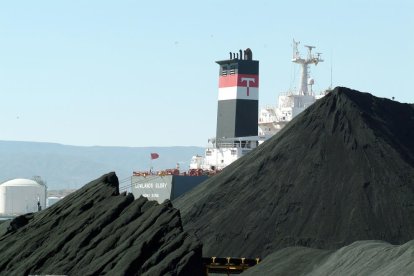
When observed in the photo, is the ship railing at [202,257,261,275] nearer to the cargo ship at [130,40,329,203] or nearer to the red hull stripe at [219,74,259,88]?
the cargo ship at [130,40,329,203]

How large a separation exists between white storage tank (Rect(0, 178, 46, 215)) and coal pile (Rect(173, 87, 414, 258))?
277ft

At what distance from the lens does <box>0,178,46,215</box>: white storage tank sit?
11488cm

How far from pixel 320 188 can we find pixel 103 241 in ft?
24.0

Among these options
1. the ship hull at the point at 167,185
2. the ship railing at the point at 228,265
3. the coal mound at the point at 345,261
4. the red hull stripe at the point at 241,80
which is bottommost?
the ship railing at the point at 228,265

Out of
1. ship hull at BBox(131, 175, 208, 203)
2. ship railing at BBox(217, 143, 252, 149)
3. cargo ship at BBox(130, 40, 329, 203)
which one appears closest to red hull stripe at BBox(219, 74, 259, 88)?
cargo ship at BBox(130, 40, 329, 203)

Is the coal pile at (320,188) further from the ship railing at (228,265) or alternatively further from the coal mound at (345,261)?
the coal mound at (345,261)

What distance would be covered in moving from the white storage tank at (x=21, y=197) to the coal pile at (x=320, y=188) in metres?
84.4

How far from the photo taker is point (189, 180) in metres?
51.2

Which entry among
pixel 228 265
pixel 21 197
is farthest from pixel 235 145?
pixel 21 197

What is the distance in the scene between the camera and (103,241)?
80.8 ft

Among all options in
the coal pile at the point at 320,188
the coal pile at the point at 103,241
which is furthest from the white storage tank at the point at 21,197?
the coal pile at the point at 103,241

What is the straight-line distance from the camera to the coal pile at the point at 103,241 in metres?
22.3

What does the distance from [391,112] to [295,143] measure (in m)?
4.55

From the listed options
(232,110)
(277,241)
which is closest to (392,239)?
(277,241)
